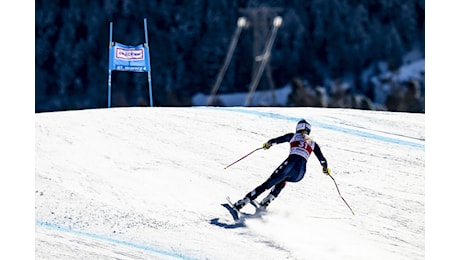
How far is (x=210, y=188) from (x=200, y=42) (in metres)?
41.6

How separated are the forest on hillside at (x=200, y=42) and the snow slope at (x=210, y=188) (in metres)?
37.3

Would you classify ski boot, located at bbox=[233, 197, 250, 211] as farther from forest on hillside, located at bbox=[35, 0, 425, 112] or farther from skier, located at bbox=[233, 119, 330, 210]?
forest on hillside, located at bbox=[35, 0, 425, 112]

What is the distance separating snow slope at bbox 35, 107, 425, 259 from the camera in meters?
6.81

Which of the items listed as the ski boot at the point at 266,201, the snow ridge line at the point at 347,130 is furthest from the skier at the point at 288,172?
the snow ridge line at the point at 347,130

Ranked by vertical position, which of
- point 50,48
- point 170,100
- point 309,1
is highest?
point 309,1

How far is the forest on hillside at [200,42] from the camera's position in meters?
48.3

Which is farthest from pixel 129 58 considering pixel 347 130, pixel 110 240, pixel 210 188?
pixel 110 240

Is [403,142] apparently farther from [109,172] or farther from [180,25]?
[180,25]

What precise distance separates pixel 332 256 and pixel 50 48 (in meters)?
44.2

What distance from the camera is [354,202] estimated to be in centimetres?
807

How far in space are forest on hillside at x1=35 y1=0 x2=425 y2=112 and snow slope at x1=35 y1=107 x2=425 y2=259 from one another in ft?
122

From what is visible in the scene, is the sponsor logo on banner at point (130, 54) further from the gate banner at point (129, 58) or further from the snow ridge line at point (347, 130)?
the snow ridge line at point (347, 130)

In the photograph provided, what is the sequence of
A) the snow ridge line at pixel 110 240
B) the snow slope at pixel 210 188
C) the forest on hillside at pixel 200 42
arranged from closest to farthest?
the snow ridge line at pixel 110 240 < the snow slope at pixel 210 188 < the forest on hillside at pixel 200 42

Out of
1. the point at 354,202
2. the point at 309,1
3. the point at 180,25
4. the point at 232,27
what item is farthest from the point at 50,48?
the point at 354,202
